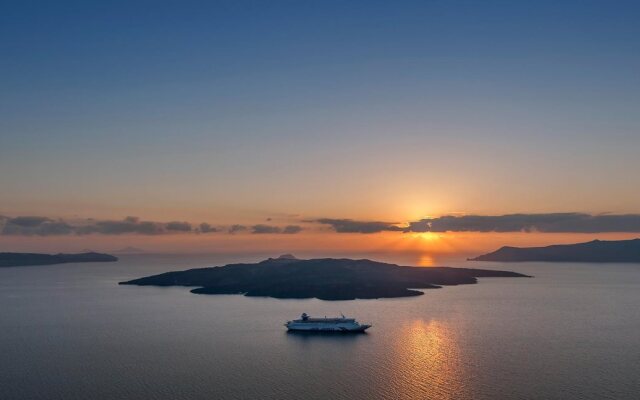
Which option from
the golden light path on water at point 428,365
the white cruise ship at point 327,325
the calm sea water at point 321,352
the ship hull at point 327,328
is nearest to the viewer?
the golden light path on water at point 428,365

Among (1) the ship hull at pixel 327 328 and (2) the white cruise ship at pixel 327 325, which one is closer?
(1) the ship hull at pixel 327 328

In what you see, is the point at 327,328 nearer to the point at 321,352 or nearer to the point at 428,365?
the point at 321,352

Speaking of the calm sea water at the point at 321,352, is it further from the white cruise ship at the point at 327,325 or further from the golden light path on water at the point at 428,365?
the white cruise ship at the point at 327,325

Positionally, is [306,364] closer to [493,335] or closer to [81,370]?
[81,370]

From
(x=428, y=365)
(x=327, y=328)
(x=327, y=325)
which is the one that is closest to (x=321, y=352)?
(x=428, y=365)

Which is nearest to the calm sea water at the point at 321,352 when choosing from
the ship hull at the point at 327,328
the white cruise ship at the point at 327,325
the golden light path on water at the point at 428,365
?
the golden light path on water at the point at 428,365

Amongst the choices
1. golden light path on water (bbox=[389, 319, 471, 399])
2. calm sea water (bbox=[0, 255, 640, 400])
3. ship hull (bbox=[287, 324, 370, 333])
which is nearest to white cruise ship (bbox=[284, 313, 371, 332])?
ship hull (bbox=[287, 324, 370, 333])

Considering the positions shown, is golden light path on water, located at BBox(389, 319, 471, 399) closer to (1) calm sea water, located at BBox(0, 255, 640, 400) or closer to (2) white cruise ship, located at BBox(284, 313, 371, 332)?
(1) calm sea water, located at BBox(0, 255, 640, 400)
